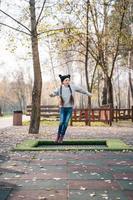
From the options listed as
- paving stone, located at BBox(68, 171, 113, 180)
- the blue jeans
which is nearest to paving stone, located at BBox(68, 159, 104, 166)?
paving stone, located at BBox(68, 171, 113, 180)

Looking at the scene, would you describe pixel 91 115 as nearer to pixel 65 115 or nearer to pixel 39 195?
pixel 65 115

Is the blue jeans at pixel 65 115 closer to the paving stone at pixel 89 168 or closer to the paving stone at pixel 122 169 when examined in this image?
the paving stone at pixel 89 168

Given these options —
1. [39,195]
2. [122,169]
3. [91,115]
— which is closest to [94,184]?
[39,195]

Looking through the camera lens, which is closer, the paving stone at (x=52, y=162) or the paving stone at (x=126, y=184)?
the paving stone at (x=126, y=184)

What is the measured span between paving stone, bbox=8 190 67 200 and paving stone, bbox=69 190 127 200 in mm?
124

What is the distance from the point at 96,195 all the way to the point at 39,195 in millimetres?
712

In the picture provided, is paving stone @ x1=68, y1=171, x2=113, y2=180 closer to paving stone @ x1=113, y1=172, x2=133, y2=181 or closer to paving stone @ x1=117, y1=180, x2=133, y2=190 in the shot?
paving stone @ x1=113, y1=172, x2=133, y2=181

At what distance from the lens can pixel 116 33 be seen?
118 ft

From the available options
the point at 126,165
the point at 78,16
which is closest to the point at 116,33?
the point at 78,16

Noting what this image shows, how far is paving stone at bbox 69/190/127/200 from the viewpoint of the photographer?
5.88 m

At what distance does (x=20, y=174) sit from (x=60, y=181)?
3.08 ft

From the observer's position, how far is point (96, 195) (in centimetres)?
605

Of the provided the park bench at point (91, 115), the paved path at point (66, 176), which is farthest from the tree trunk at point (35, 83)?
the paved path at point (66, 176)

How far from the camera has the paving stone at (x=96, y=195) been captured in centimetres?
588
